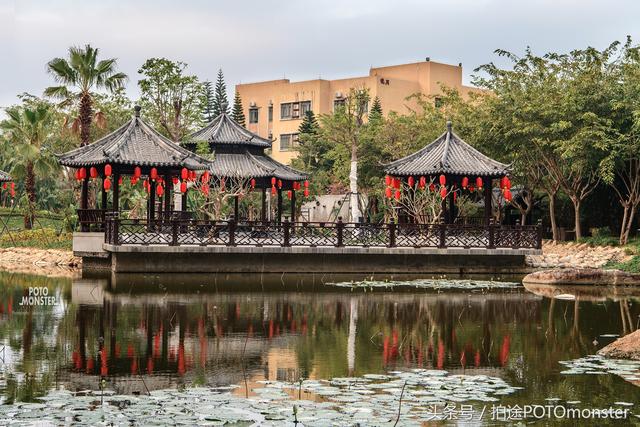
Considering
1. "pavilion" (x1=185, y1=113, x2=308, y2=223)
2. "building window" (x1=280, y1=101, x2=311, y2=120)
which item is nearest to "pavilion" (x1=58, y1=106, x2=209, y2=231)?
"pavilion" (x1=185, y1=113, x2=308, y2=223)

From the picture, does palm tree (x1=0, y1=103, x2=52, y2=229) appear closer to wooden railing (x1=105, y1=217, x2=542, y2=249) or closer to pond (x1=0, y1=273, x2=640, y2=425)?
wooden railing (x1=105, y1=217, x2=542, y2=249)

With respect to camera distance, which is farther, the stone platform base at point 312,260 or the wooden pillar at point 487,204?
the wooden pillar at point 487,204

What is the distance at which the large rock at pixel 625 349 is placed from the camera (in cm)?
1184

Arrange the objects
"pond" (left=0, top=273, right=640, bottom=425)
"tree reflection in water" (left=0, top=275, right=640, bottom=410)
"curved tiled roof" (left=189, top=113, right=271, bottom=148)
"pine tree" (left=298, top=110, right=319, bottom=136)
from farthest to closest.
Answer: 1. "pine tree" (left=298, top=110, right=319, bottom=136)
2. "curved tiled roof" (left=189, top=113, right=271, bottom=148)
3. "tree reflection in water" (left=0, top=275, right=640, bottom=410)
4. "pond" (left=0, top=273, right=640, bottom=425)

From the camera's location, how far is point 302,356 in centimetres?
1202

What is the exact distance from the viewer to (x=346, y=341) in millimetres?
13477

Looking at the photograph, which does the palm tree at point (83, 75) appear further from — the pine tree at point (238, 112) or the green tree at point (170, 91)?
the pine tree at point (238, 112)

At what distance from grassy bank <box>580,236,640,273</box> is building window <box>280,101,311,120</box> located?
3455cm

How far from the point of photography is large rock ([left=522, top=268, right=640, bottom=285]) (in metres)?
23.5

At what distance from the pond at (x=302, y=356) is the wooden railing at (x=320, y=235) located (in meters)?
5.79

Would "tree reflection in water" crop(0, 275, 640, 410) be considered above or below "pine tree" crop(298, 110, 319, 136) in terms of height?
below

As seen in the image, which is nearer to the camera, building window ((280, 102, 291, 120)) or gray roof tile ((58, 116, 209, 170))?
gray roof tile ((58, 116, 209, 170))

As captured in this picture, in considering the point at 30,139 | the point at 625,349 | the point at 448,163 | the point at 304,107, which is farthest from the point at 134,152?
the point at 304,107

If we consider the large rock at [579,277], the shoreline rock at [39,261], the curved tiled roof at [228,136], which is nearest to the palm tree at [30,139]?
the shoreline rock at [39,261]
